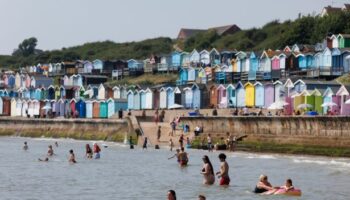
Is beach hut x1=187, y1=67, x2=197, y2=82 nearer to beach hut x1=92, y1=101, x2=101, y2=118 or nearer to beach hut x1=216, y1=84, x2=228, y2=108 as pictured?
beach hut x1=92, y1=101, x2=101, y2=118

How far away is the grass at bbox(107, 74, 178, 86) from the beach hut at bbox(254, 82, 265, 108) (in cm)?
3171

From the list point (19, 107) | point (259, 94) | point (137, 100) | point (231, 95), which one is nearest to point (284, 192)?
point (259, 94)

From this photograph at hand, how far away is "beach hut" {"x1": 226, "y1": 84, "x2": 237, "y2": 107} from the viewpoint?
76.5 m

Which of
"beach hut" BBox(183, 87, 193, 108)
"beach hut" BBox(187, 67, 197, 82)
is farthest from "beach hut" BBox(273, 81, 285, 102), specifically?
"beach hut" BBox(187, 67, 197, 82)

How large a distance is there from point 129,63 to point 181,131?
60.4m

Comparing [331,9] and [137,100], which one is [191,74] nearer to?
[137,100]

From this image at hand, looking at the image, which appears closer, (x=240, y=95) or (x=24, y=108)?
(x=240, y=95)

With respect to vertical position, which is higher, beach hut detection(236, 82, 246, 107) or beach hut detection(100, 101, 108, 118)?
beach hut detection(236, 82, 246, 107)

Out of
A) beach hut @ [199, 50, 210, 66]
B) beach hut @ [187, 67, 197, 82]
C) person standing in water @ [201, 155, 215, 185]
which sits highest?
beach hut @ [199, 50, 210, 66]

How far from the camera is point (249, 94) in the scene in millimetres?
74625

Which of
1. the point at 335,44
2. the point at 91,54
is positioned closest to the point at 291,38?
the point at 335,44

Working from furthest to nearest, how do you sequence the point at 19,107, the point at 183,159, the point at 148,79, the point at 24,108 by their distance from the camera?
1. the point at 148,79
2. the point at 19,107
3. the point at 24,108
4. the point at 183,159

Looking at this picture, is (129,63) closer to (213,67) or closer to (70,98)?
(70,98)

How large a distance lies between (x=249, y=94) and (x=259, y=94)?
1435 mm
